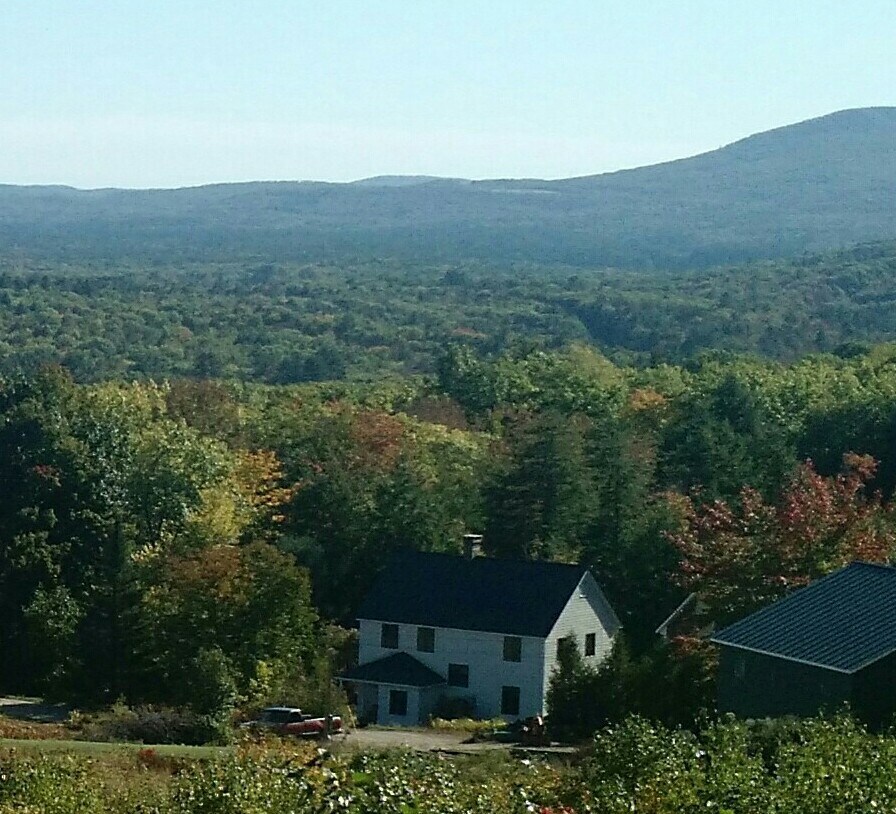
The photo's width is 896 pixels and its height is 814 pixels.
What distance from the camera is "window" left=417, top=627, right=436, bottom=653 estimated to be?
45.1 meters

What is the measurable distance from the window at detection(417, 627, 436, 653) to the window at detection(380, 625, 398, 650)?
0.59 meters

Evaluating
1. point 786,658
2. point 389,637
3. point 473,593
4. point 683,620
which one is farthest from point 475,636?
point 786,658

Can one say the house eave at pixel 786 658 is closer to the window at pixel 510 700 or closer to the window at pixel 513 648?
the window at pixel 513 648

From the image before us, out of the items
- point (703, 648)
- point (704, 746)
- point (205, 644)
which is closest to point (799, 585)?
point (703, 648)

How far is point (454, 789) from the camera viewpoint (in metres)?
18.4

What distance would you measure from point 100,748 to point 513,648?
14.7 metres

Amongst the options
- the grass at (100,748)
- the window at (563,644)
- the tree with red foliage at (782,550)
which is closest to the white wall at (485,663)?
the window at (563,644)

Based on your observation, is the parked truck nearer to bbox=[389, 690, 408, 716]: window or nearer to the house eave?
bbox=[389, 690, 408, 716]: window

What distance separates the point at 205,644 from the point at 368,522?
10.4m

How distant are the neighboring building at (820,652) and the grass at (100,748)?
8853mm

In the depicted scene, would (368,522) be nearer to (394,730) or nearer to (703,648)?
(394,730)

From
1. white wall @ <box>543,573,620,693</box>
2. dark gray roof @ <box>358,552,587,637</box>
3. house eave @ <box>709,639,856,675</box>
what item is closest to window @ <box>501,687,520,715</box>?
white wall @ <box>543,573,620,693</box>

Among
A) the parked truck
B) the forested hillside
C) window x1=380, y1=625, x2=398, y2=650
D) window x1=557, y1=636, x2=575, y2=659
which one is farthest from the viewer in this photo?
the forested hillside

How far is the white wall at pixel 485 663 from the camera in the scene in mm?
43688
